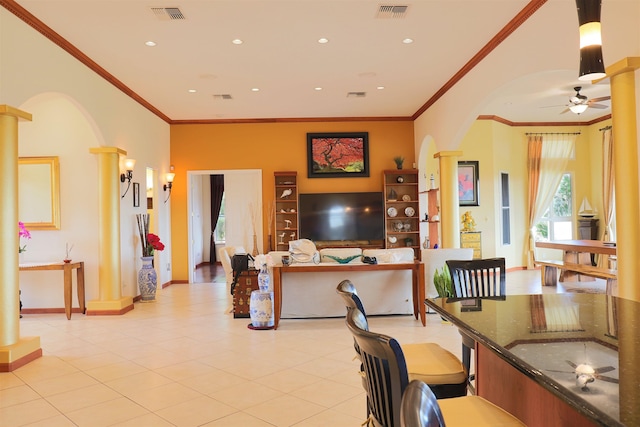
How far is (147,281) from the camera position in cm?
752

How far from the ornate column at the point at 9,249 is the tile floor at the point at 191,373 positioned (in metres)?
0.18

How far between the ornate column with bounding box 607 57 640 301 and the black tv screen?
6345 millimetres

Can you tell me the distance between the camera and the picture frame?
9.83m

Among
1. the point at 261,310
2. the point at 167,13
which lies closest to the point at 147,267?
the point at 261,310

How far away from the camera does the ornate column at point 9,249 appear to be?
4.25m

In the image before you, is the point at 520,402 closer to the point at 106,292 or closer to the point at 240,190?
the point at 106,292

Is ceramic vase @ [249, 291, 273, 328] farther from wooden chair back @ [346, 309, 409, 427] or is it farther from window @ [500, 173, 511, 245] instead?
window @ [500, 173, 511, 245]

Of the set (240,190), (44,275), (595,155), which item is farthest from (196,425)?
(595,155)

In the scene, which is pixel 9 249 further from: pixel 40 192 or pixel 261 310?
pixel 40 192

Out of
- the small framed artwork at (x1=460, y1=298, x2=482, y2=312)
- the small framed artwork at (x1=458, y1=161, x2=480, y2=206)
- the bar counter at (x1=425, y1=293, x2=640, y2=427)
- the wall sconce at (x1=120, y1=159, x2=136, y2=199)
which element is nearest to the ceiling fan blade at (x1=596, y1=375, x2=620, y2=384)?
the bar counter at (x1=425, y1=293, x2=640, y2=427)

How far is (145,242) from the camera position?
25.8 ft

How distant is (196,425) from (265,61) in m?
4.62

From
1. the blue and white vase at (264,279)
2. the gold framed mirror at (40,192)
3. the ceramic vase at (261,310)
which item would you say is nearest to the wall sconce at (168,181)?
the gold framed mirror at (40,192)

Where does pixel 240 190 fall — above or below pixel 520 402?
above
